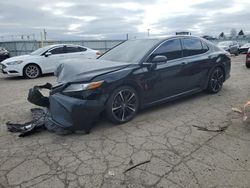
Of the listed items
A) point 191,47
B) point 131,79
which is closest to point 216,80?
point 191,47

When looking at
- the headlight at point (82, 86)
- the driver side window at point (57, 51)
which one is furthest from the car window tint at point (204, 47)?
the driver side window at point (57, 51)

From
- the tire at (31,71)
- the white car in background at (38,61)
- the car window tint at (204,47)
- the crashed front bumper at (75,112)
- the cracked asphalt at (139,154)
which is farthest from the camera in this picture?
the tire at (31,71)

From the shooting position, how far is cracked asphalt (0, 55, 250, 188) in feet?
9.35

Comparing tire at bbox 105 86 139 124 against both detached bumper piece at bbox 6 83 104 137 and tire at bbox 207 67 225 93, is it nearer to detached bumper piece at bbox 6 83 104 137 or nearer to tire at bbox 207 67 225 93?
detached bumper piece at bbox 6 83 104 137

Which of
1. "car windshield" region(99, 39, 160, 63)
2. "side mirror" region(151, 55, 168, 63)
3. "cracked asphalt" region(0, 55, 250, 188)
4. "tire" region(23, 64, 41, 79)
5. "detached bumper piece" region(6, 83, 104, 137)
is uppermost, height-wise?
"car windshield" region(99, 39, 160, 63)

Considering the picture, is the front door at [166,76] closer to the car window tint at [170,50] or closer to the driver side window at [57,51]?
the car window tint at [170,50]

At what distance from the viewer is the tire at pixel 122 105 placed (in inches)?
169

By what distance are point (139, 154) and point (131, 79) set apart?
5.06ft

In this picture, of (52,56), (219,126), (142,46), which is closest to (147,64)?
(142,46)

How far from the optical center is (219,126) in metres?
4.34

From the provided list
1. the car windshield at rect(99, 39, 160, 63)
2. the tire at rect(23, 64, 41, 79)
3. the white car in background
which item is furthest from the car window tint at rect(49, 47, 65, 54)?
the car windshield at rect(99, 39, 160, 63)

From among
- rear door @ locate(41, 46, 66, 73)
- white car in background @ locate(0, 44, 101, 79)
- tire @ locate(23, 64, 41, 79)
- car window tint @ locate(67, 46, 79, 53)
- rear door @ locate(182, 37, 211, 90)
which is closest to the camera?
rear door @ locate(182, 37, 211, 90)

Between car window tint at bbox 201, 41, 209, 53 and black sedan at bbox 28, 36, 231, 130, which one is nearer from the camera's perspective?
black sedan at bbox 28, 36, 231, 130

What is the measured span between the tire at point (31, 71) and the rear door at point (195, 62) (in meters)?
7.01
